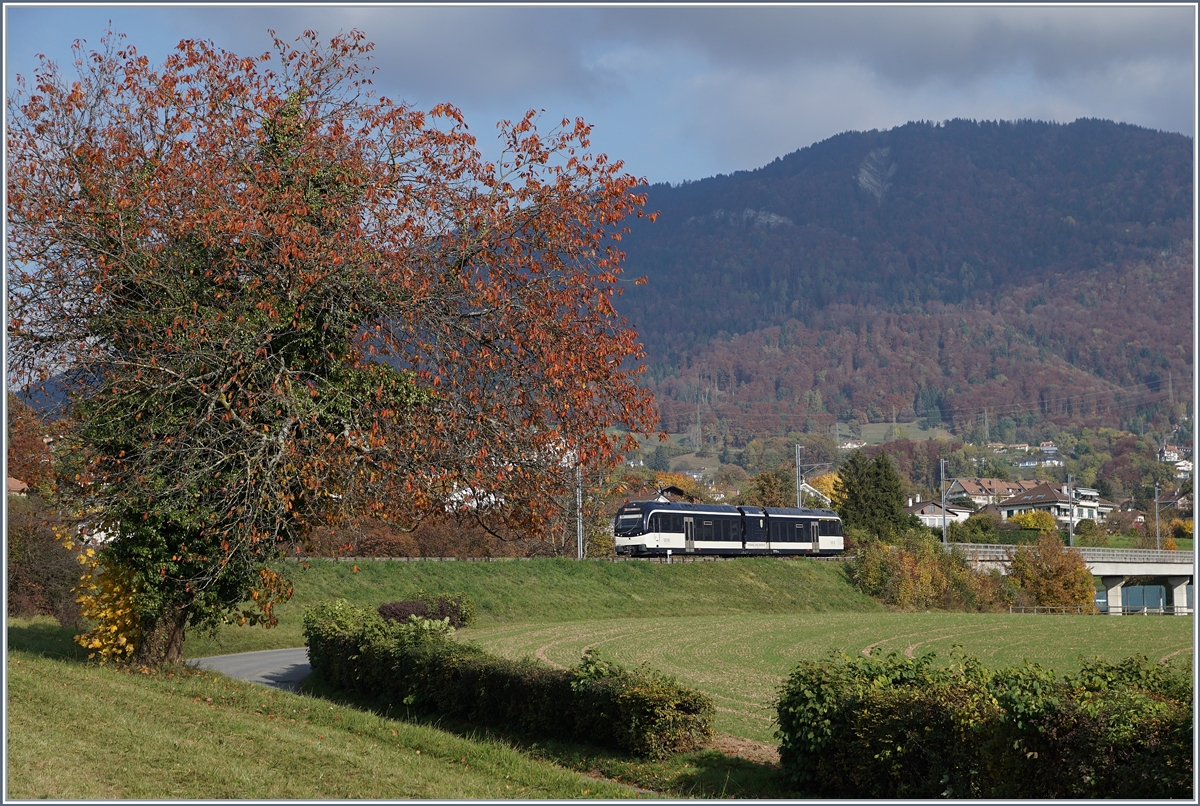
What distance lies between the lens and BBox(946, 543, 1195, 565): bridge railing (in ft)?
231

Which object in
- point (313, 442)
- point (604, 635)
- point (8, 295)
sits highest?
point (8, 295)

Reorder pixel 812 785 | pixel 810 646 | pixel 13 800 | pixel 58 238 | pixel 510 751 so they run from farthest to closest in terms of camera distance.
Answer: pixel 810 646, pixel 58 238, pixel 510 751, pixel 812 785, pixel 13 800

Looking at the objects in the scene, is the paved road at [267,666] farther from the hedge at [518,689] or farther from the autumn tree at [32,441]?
the autumn tree at [32,441]

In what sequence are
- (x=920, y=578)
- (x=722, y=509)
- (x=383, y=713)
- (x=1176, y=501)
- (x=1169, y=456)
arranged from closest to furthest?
1. (x=383, y=713)
2. (x=920, y=578)
3. (x=722, y=509)
4. (x=1176, y=501)
5. (x=1169, y=456)

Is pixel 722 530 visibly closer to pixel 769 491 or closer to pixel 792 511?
pixel 792 511

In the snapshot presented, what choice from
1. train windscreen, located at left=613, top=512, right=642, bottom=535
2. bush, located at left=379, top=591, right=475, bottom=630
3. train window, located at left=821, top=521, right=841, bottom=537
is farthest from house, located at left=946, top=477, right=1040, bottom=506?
bush, located at left=379, top=591, right=475, bottom=630

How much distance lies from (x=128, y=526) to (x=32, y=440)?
529 cm

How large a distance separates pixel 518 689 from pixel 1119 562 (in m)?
69.9

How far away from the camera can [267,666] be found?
26.5 meters

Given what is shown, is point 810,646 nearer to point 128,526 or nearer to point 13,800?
point 128,526

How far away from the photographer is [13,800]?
26.7 ft

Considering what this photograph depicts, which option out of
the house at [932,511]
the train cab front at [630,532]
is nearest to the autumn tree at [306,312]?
the train cab front at [630,532]

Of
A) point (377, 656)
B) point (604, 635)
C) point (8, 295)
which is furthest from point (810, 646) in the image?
point (8, 295)

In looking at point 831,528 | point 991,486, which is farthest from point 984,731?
point 991,486
